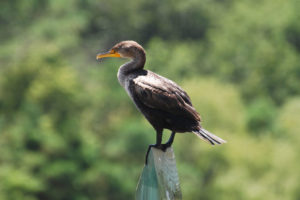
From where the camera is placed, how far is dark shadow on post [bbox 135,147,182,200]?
25.3 ft

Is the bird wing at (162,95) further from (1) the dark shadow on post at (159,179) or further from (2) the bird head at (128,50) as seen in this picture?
(1) the dark shadow on post at (159,179)

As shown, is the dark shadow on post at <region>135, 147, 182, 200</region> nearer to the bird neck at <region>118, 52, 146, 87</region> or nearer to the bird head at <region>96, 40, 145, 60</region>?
the bird neck at <region>118, 52, 146, 87</region>

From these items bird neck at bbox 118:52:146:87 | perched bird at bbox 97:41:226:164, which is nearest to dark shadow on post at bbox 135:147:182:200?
perched bird at bbox 97:41:226:164

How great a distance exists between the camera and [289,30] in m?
104

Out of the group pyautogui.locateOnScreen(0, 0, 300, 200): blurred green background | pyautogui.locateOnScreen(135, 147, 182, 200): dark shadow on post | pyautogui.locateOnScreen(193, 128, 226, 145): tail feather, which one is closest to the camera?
pyautogui.locateOnScreen(135, 147, 182, 200): dark shadow on post

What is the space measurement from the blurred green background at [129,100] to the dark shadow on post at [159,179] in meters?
30.4

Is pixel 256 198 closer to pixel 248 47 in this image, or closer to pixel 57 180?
pixel 57 180

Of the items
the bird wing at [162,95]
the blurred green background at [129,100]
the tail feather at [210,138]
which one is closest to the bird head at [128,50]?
the bird wing at [162,95]

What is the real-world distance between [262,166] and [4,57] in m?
30.3

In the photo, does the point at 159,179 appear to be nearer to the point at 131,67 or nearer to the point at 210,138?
the point at 210,138

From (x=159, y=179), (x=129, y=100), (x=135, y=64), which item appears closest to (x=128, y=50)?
(x=135, y=64)

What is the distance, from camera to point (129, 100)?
70312mm

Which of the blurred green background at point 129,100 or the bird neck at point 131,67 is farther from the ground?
the blurred green background at point 129,100

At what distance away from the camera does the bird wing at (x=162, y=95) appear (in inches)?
317
